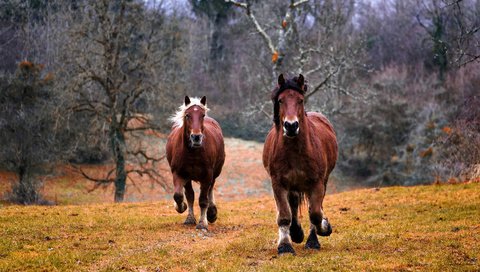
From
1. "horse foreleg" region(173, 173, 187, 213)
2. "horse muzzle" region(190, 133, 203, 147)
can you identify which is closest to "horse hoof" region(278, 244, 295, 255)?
"horse muzzle" region(190, 133, 203, 147)

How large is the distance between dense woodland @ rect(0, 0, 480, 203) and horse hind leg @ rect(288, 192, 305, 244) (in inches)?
211

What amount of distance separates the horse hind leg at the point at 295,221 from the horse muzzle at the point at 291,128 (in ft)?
7.19

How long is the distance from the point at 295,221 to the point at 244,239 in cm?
163

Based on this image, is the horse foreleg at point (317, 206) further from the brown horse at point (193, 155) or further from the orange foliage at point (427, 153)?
the orange foliage at point (427, 153)

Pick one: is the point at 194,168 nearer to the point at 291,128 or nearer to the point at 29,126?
the point at 291,128

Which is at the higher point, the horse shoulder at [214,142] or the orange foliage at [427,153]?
the horse shoulder at [214,142]

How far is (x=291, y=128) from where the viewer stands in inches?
323

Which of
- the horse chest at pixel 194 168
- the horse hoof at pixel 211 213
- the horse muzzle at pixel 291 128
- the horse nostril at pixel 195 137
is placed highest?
the horse muzzle at pixel 291 128

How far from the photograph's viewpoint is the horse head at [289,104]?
8.25m

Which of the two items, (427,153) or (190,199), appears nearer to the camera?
(190,199)

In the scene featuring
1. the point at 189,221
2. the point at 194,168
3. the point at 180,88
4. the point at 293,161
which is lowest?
the point at 189,221

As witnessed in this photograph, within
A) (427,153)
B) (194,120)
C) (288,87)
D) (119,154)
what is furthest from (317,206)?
(427,153)

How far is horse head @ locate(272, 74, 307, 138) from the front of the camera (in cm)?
825

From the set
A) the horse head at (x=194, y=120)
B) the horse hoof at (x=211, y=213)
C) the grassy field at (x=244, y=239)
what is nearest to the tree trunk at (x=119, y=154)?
the grassy field at (x=244, y=239)
